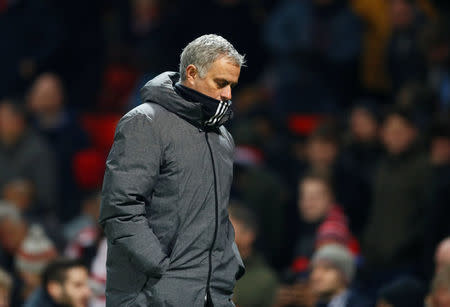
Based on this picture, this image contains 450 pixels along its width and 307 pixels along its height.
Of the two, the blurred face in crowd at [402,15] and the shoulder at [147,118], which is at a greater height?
the shoulder at [147,118]

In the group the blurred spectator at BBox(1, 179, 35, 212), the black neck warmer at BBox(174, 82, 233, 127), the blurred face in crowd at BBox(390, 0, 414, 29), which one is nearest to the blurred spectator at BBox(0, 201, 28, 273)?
the blurred spectator at BBox(1, 179, 35, 212)

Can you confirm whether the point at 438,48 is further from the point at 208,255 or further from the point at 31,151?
the point at 208,255

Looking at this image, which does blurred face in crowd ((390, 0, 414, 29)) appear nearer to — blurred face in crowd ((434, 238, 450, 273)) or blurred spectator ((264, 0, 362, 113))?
blurred spectator ((264, 0, 362, 113))

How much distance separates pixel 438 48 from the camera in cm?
920

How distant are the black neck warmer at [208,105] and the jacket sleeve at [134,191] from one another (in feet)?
0.68

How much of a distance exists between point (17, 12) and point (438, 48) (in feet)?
15.6

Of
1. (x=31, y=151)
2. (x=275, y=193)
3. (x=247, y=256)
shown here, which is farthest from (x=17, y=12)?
(x=247, y=256)

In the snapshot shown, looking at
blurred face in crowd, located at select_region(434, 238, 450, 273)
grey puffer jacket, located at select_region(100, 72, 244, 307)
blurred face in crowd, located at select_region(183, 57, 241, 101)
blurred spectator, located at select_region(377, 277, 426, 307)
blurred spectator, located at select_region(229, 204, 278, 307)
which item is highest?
blurred face in crowd, located at select_region(183, 57, 241, 101)

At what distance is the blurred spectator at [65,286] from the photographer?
279 inches

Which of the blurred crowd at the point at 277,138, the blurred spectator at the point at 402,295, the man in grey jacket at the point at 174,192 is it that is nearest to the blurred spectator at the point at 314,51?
the blurred crowd at the point at 277,138

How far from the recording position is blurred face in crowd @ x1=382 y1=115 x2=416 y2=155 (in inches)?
319

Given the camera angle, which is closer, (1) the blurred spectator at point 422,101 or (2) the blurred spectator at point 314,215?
(2) the blurred spectator at point 314,215

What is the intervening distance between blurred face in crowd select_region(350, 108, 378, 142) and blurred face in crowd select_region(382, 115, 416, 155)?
0.79m

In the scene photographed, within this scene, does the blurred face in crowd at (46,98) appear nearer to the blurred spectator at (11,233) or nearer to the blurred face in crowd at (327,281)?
the blurred spectator at (11,233)
